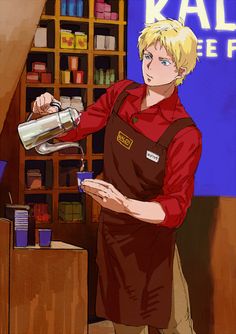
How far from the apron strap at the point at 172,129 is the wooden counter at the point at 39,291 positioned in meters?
0.72

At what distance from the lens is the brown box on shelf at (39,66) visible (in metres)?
3.30

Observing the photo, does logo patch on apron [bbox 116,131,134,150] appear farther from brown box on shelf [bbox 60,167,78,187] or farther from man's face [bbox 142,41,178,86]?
brown box on shelf [bbox 60,167,78,187]

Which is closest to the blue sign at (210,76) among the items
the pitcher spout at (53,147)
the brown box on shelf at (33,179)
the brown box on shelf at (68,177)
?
the pitcher spout at (53,147)

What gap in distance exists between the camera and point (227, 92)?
3391 mm

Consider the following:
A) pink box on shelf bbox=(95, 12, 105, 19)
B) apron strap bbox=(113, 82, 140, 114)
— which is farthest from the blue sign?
pink box on shelf bbox=(95, 12, 105, 19)

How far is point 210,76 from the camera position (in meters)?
3.38

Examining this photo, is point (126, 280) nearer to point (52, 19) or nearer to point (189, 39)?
point (189, 39)

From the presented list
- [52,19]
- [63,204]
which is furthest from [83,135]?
[52,19]

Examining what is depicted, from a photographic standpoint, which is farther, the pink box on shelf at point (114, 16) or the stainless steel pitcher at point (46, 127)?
the pink box on shelf at point (114, 16)

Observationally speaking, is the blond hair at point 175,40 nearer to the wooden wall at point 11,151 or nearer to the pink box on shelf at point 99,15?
the pink box on shelf at point 99,15

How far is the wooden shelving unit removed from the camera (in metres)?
3.33

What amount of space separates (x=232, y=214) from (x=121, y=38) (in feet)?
3.80

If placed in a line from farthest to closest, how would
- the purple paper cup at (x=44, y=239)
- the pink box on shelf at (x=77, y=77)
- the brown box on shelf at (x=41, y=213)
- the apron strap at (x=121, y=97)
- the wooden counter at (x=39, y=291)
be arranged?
the pink box on shelf at (x=77, y=77)
the brown box on shelf at (x=41, y=213)
the apron strap at (x=121, y=97)
the purple paper cup at (x=44, y=239)
the wooden counter at (x=39, y=291)

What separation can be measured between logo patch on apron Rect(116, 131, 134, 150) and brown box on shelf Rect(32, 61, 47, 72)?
63 centimetres
